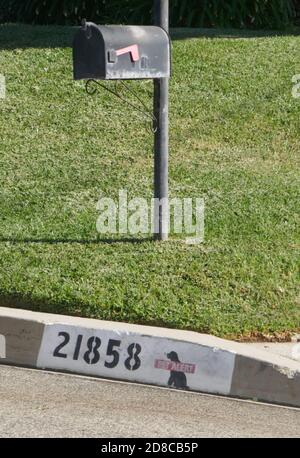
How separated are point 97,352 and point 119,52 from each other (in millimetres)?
2127

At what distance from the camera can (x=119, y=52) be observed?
26.0 ft

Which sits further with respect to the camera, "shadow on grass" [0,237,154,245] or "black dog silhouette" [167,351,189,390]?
"shadow on grass" [0,237,154,245]

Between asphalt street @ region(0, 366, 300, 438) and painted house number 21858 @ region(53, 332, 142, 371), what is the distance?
14cm

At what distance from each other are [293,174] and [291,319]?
9.50 ft

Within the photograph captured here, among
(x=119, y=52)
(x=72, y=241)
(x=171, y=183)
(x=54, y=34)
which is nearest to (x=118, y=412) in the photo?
(x=72, y=241)

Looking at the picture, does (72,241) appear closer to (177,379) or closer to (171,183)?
(171,183)

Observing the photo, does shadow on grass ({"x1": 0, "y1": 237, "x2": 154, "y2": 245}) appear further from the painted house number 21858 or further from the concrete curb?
the painted house number 21858

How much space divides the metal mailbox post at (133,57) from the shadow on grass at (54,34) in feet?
17.1

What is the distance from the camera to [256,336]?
7.60 metres

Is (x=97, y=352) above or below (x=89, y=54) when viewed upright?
below

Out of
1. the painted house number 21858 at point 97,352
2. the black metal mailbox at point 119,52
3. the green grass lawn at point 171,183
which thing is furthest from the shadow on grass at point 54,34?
the painted house number 21858 at point 97,352

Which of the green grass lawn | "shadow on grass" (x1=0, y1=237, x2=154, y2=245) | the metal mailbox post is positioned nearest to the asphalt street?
the green grass lawn

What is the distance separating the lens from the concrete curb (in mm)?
6930

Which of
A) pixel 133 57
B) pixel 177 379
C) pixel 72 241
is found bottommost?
pixel 177 379
